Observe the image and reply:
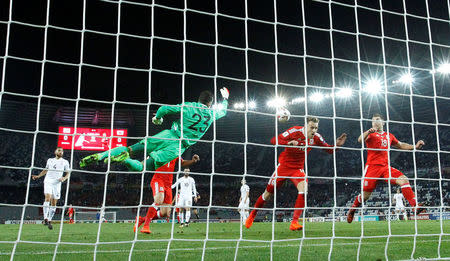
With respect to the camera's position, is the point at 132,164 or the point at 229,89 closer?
the point at 132,164

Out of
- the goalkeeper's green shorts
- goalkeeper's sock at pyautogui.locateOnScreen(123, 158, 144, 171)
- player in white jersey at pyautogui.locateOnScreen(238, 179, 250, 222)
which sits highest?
the goalkeeper's green shorts

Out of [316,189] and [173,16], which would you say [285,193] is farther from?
[173,16]

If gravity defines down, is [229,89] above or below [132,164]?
above

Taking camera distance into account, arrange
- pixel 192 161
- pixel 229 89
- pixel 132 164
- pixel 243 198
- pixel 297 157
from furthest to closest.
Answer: pixel 229 89
pixel 243 198
pixel 297 157
pixel 132 164
pixel 192 161

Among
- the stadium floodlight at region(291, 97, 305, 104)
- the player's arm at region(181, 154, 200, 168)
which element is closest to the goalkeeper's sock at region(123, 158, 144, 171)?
the player's arm at region(181, 154, 200, 168)

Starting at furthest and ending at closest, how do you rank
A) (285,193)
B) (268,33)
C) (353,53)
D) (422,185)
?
(285,193) → (422,185) → (353,53) → (268,33)

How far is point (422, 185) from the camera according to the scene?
24.1m

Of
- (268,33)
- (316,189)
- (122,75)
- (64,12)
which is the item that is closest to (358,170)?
(316,189)

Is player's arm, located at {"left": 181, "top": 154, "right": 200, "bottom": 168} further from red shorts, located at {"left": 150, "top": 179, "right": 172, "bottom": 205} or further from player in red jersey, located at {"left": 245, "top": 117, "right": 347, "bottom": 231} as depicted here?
player in red jersey, located at {"left": 245, "top": 117, "right": 347, "bottom": 231}

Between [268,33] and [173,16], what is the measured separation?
425cm

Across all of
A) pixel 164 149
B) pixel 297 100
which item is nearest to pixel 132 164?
pixel 164 149

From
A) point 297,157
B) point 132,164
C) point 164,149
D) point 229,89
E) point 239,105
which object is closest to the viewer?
point 132,164

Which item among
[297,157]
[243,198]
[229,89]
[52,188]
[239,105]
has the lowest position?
[243,198]

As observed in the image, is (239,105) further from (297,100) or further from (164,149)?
(164,149)
